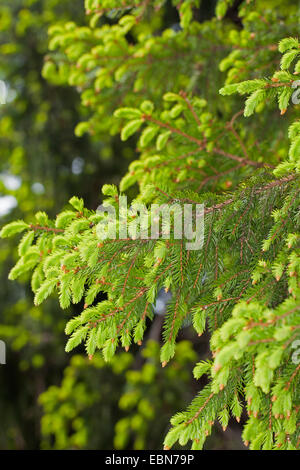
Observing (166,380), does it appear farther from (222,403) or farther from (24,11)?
(24,11)

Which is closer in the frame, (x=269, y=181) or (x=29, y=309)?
(x=269, y=181)

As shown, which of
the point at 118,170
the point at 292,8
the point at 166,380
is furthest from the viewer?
the point at 118,170

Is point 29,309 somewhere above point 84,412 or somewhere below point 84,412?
above

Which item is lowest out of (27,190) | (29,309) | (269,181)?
(29,309)

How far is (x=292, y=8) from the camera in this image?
4.07 m

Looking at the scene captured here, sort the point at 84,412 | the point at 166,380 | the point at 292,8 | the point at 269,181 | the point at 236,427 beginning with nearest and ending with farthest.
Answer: the point at 269,181 → the point at 292,8 → the point at 236,427 → the point at 166,380 → the point at 84,412

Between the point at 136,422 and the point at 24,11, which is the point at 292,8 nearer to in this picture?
the point at 24,11

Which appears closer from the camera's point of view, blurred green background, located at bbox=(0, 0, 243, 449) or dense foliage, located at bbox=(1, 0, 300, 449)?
dense foliage, located at bbox=(1, 0, 300, 449)

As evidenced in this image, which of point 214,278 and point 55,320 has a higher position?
point 214,278

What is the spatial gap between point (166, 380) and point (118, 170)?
8.60 ft

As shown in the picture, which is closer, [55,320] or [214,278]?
[214,278]

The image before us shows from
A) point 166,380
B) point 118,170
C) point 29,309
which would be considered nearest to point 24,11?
point 118,170

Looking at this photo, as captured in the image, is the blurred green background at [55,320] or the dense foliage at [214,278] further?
the blurred green background at [55,320]

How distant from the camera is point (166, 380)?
5023mm
